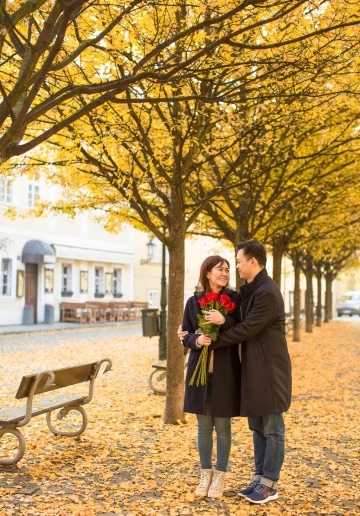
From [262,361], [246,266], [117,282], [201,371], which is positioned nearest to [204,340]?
[201,371]

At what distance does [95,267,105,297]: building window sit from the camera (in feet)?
133

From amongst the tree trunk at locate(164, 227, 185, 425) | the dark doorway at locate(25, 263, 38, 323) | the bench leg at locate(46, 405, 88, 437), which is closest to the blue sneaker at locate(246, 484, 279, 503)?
the bench leg at locate(46, 405, 88, 437)

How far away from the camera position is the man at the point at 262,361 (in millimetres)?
5395

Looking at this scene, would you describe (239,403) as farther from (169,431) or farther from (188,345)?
(169,431)

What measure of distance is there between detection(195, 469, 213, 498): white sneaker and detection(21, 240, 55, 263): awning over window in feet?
90.4

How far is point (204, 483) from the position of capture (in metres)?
5.75

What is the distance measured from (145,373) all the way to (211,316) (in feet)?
30.9

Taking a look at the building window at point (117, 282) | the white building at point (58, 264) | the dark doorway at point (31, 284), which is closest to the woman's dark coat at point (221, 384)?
the white building at point (58, 264)

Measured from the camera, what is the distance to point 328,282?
4194cm

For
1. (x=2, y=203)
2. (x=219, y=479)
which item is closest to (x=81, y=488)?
(x=219, y=479)

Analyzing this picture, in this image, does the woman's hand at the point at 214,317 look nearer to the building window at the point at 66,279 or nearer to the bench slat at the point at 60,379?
the bench slat at the point at 60,379

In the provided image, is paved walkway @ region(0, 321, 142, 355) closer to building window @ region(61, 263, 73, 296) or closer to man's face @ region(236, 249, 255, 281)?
building window @ region(61, 263, 73, 296)

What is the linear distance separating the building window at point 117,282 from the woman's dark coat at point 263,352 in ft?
121

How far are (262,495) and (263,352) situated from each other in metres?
1.11
